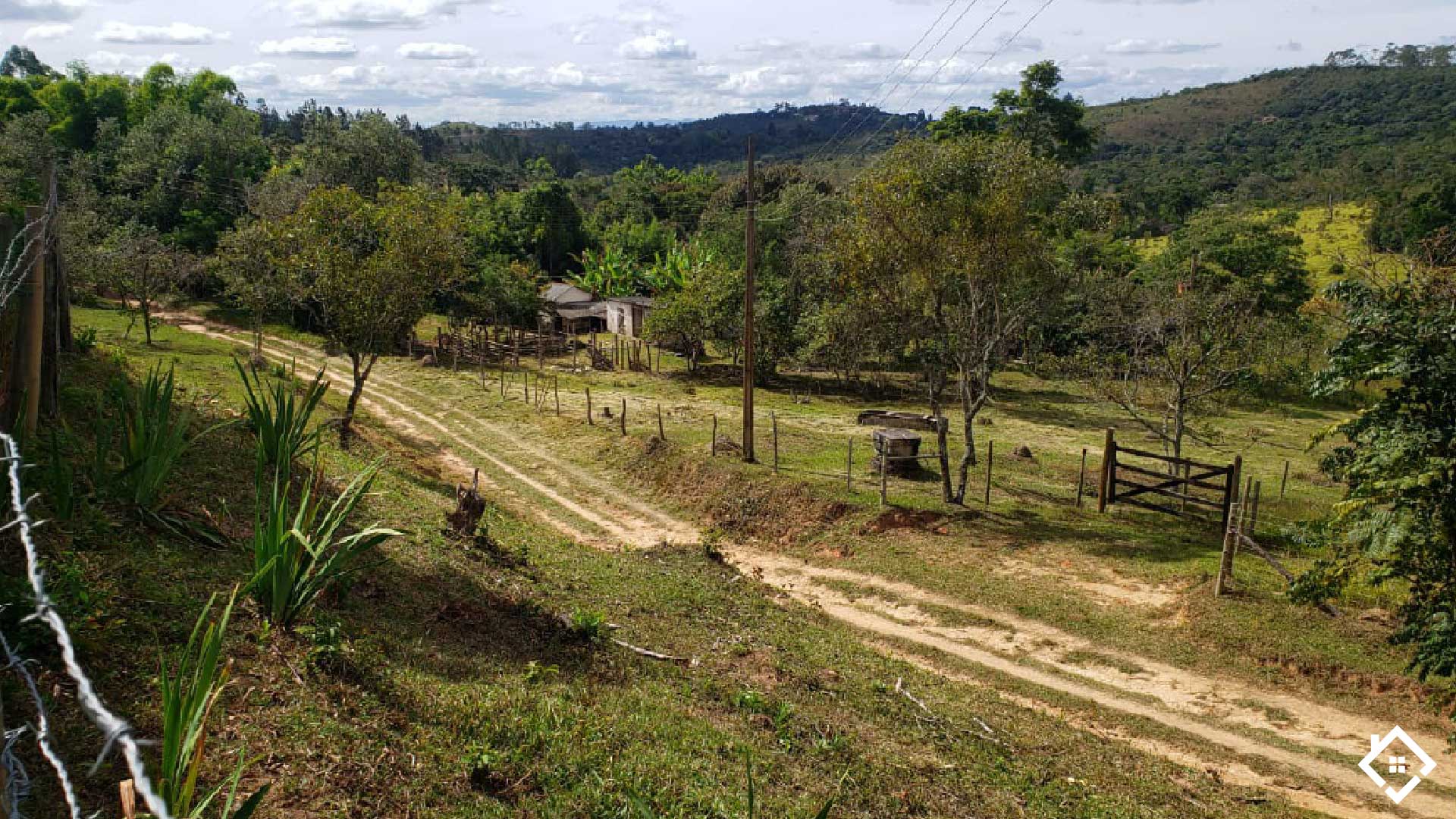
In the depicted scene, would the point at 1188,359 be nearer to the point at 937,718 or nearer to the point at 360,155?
the point at 937,718

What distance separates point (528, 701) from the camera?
6977 millimetres

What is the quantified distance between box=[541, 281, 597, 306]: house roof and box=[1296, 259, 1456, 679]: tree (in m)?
46.7

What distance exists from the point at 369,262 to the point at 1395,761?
20.6 meters

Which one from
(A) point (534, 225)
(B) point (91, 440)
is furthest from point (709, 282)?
(B) point (91, 440)

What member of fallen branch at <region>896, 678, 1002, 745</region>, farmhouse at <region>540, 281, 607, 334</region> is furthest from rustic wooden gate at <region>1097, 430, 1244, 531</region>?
farmhouse at <region>540, 281, 607, 334</region>

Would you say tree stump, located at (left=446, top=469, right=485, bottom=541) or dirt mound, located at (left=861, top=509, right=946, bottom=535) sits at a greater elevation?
tree stump, located at (left=446, top=469, right=485, bottom=541)

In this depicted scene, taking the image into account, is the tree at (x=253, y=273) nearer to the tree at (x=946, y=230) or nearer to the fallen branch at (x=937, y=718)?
the tree at (x=946, y=230)

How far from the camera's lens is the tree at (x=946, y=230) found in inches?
725

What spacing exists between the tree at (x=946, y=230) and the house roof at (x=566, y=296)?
116ft

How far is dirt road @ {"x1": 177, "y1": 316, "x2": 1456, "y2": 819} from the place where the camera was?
32.9 ft

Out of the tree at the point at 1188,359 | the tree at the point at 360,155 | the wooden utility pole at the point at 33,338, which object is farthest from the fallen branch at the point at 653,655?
the tree at the point at 360,155

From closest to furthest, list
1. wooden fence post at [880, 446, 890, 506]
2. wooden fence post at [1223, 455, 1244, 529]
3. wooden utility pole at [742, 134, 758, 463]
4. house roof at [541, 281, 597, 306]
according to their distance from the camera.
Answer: wooden fence post at [1223, 455, 1244, 529] → wooden fence post at [880, 446, 890, 506] → wooden utility pole at [742, 134, 758, 463] → house roof at [541, 281, 597, 306]

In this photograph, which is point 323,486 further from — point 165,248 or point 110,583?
point 165,248

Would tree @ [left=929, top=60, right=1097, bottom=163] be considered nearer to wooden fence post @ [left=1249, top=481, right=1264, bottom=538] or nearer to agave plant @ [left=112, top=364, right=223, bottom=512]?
wooden fence post @ [left=1249, top=481, right=1264, bottom=538]
